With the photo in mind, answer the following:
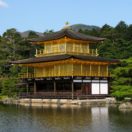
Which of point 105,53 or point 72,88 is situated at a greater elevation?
point 105,53

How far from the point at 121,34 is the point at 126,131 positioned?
5811 cm

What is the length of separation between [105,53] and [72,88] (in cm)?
2184

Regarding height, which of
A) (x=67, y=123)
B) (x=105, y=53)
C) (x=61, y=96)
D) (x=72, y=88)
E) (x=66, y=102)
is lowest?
(x=67, y=123)

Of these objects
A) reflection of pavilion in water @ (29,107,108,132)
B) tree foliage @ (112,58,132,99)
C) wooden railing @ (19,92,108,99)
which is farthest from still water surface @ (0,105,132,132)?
wooden railing @ (19,92,108,99)

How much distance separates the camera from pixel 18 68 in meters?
73.0

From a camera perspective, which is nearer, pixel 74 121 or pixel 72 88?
pixel 74 121

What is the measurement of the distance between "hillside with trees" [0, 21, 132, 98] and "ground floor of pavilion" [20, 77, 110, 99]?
6.85ft

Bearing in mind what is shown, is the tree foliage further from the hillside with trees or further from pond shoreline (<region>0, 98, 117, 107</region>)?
pond shoreline (<region>0, 98, 117, 107</region>)

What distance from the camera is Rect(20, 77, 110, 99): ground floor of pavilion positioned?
2056 inches

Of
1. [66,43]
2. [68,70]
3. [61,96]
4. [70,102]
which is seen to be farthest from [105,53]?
[70,102]

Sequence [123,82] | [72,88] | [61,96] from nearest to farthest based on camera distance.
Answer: [123,82]
[72,88]
[61,96]

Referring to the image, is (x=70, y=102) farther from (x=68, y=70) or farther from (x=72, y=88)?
(x=68, y=70)

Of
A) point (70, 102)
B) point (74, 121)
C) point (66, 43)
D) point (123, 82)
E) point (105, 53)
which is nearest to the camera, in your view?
point (74, 121)

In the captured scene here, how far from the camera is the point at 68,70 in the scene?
53.4m
